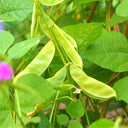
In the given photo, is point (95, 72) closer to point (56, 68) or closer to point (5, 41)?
point (56, 68)

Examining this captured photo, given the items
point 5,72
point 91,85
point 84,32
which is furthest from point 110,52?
point 5,72

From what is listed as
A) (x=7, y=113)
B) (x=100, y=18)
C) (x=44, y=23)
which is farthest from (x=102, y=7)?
(x=7, y=113)

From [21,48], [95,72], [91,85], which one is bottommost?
[95,72]

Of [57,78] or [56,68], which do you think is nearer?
[57,78]

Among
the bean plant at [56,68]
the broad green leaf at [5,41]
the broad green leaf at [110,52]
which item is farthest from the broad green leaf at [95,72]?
the broad green leaf at [5,41]

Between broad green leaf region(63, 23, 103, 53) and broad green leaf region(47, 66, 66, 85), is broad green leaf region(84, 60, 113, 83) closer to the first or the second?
broad green leaf region(63, 23, 103, 53)

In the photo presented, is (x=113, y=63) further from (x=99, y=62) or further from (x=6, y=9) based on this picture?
(x=6, y=9)
